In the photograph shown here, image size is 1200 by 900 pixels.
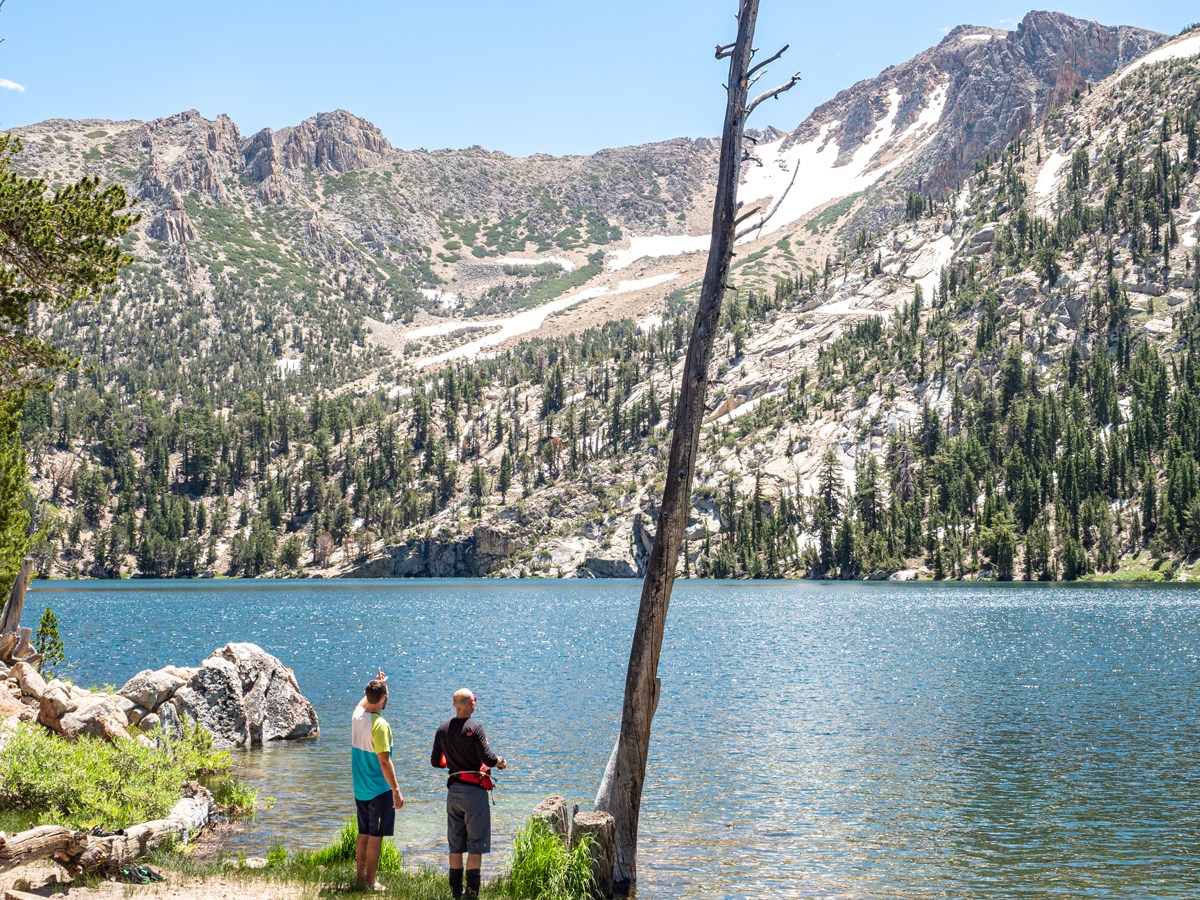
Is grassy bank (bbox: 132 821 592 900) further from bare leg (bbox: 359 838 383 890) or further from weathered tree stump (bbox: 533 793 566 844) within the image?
bare leg (bbox: 359 838 383 890)

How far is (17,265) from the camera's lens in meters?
18.1

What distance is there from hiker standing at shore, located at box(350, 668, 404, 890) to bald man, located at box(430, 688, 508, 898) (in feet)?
2.62

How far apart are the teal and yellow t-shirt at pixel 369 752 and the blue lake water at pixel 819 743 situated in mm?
5628

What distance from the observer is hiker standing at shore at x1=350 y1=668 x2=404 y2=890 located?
14.3 meters

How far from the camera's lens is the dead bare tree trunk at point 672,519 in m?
15.1

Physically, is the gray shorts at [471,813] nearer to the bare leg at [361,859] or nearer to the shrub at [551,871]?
the shrub at [551,871]

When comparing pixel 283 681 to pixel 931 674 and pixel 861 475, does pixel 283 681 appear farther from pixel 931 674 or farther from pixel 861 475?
pixel 861 475

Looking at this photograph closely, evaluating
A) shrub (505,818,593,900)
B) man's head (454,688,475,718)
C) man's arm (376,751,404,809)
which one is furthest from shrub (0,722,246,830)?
shrub (505,818,593,900)

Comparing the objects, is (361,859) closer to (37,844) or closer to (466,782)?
(466,782)

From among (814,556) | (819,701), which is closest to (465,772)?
(819,701)

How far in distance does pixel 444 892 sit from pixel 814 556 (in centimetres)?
17782

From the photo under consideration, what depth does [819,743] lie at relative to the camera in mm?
32000

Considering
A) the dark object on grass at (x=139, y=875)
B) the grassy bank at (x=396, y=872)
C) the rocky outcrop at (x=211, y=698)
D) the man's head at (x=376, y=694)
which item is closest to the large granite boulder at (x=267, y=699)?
the rocky outcrop at (x=211, y=698)

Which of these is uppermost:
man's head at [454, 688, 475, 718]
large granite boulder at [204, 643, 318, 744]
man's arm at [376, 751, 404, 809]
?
man's head at [454, 688, 475, 718]
